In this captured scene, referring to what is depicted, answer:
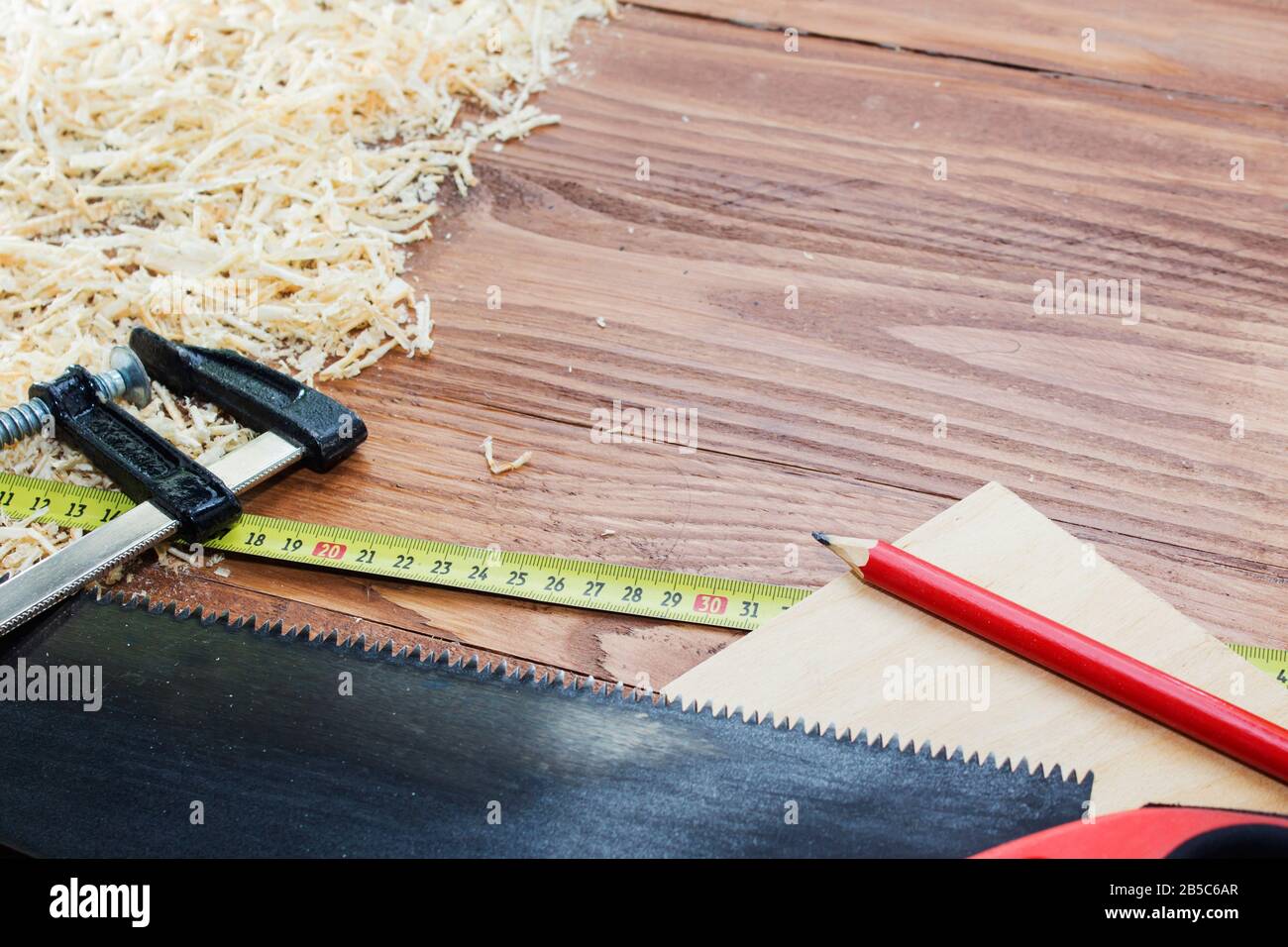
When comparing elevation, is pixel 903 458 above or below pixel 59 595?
above

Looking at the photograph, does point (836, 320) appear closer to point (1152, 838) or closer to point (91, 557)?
point (1152, 838)

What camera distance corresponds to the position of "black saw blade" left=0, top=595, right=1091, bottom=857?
1.20 meters

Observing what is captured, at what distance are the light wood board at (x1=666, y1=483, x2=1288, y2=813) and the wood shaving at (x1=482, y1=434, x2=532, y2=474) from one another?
40cm

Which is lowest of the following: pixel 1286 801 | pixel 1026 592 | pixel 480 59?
pixel 1286 801

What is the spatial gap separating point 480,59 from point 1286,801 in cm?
175

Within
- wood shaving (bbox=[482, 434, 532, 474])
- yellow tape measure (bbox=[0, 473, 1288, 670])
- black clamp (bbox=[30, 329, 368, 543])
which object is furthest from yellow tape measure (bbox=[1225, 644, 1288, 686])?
black clamp (bbox=[30, 329, 368, 543])

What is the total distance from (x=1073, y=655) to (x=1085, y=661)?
0.6 inches

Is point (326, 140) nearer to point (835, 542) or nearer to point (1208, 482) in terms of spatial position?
point (835, 542)

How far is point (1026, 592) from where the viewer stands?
1399 mm

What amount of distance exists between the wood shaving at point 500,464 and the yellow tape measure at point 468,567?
14 centimetres

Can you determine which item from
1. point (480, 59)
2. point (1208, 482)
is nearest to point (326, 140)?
point (480, 59)

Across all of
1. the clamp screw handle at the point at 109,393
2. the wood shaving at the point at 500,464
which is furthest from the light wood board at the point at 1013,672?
the clamp screw handle at the point at 109,393


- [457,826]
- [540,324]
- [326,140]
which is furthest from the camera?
[326,140]

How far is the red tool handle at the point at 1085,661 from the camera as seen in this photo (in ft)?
4.01
